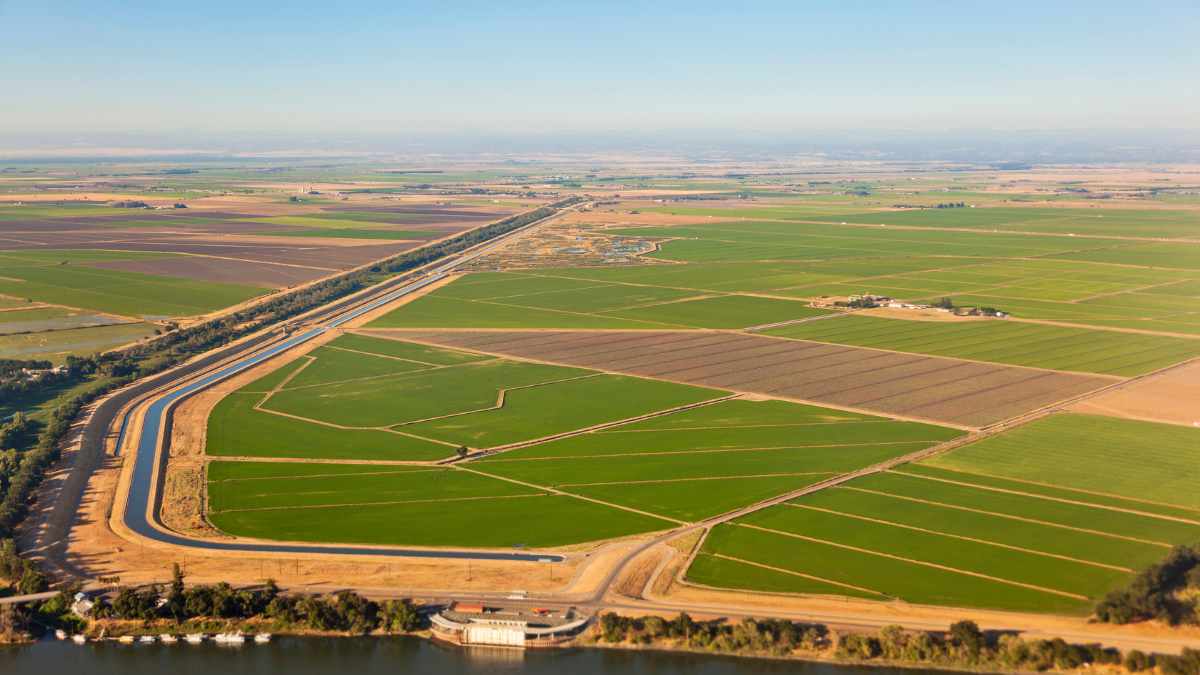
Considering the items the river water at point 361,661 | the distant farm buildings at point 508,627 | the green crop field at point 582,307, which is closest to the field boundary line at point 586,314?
the green crop field at point 582,307

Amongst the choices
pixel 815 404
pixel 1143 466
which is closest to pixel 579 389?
pixel 815 404

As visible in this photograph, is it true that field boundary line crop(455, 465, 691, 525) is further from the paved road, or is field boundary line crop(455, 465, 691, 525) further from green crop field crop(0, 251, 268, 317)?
green crop field crop(0, 251, 268, 317)

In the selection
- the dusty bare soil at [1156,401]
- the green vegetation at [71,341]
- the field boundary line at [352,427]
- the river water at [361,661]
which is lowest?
the river water at [361,661]

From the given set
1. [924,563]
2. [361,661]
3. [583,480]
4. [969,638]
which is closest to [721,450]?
[583,480]

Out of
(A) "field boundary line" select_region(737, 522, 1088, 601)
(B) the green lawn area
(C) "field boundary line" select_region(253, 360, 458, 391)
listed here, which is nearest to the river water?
(A) "field boundary line" select_region(737, 522, 1088, 601)

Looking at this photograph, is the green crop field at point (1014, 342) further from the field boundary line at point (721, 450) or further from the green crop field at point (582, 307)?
the field boundary line at point (721, 450)

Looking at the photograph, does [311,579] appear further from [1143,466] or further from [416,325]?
[416,325]
